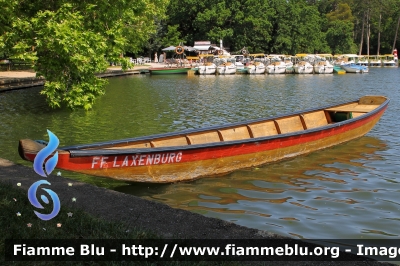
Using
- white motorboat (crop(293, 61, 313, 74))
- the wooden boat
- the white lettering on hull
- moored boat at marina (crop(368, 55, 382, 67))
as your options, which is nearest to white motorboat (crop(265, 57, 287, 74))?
white motorboat (crop(293, 61, 313, 74))

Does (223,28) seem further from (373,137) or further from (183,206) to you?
(183,206)

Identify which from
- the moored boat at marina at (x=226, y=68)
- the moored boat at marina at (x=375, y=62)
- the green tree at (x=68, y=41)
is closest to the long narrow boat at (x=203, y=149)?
the green tree at (x=68, y=41)

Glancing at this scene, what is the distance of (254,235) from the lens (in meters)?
5.82

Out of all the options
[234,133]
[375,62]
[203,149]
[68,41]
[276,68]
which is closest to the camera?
[203,149]

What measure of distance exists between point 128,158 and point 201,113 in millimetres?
12639

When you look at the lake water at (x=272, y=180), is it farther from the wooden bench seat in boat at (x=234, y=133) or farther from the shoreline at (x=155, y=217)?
the shoreline at (x=155, y=217)

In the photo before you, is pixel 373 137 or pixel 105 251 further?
pixel 373 137

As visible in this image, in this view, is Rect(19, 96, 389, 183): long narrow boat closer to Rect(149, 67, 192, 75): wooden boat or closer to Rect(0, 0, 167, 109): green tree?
Rect(0, 0, 167, 109): green tree

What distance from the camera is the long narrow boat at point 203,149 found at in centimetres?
811

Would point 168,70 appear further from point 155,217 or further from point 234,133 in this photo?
point 155,217

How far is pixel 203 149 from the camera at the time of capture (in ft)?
32.1

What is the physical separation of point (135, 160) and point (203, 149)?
5.48 ft

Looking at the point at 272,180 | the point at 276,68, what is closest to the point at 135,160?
the point at 272,180

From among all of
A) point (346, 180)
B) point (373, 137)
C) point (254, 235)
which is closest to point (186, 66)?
point (373, 137)
